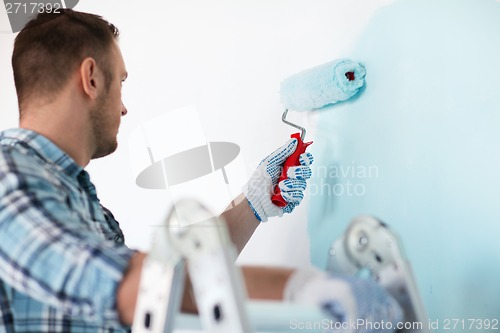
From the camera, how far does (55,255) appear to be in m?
0.71

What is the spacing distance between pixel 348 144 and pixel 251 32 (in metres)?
0.41

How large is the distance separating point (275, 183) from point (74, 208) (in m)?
0.49

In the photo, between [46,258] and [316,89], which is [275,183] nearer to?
[316,89]

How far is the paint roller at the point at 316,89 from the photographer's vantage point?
1193mm

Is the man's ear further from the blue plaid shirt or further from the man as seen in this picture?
the blue plaid shirt

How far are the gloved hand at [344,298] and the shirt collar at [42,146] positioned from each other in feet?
1.87

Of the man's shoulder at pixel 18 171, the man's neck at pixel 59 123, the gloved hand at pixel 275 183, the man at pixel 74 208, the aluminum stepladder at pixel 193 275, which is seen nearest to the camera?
the aluminum stepladder at pixel 193 275

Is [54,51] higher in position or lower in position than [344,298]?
higher

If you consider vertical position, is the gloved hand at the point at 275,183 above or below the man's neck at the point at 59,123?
below

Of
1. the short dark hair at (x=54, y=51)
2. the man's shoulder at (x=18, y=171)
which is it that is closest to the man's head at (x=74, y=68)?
the short dark hair at (x=54, y=51)

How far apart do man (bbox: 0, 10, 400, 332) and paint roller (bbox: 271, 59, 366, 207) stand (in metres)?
0.03

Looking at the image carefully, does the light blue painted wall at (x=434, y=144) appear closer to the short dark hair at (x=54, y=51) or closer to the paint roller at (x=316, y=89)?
the paint roller at (x=316, y=89)

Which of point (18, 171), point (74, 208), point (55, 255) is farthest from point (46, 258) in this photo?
point (74, 208)

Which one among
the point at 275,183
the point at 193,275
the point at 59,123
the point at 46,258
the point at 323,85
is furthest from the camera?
the point at 275,183
